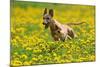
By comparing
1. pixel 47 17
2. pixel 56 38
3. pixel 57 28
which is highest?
pixel 47 17

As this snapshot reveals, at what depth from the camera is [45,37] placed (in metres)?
2.26

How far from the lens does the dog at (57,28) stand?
2.27 meters

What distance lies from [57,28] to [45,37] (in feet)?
0.56

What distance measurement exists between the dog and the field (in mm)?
38

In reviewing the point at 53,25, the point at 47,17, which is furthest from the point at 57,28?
the point at 47,17

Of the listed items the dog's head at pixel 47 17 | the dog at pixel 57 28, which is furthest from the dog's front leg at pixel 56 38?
the dog's head at pixel 47 17

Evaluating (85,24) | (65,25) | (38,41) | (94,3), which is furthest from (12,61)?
(94,3)

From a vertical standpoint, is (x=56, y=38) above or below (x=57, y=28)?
below

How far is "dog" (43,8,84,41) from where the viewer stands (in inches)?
89.3

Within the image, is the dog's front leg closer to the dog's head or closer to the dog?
the dog

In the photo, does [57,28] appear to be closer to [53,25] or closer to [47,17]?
[53,25]

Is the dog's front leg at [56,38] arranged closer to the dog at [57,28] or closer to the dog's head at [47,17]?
the dog at [57,28]

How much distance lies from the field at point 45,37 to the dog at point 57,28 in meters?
0.04

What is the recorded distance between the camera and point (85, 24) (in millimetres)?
2457
